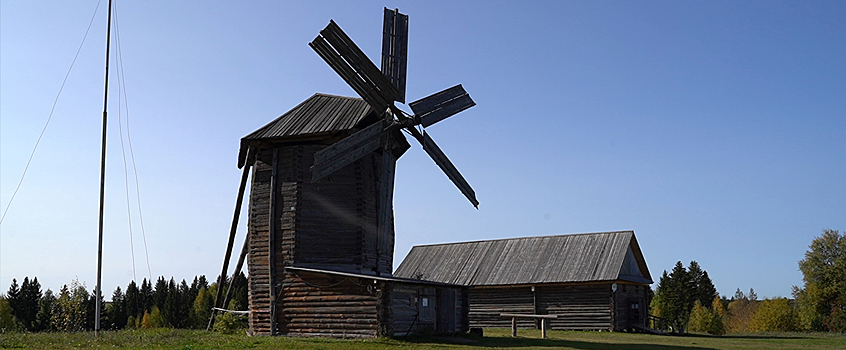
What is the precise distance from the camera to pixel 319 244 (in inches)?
1006

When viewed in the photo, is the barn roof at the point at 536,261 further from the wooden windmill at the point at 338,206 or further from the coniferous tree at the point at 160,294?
the coniferous tree at the point at 160,294

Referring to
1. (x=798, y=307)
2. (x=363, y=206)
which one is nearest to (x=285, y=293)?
(x=363, y=206)

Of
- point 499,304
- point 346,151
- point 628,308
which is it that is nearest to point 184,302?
point 499,304

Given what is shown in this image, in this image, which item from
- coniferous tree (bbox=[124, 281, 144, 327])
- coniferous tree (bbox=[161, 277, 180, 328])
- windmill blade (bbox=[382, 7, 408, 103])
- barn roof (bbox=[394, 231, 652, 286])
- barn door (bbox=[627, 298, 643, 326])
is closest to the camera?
windmill blade (bbox=[382, 7, 408, 103])

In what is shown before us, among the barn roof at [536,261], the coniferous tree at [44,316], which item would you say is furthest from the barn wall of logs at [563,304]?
the coniferous tree at [44,316]

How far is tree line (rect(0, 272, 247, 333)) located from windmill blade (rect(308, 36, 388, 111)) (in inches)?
1373

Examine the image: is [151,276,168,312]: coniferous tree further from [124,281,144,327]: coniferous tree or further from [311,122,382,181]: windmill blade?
[311,122,382,181]: windmill blade

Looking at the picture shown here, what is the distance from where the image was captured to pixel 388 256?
27391mm

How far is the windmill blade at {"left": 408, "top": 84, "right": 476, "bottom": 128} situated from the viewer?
26.9 meters

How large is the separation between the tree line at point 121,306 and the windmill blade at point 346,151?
113 ft

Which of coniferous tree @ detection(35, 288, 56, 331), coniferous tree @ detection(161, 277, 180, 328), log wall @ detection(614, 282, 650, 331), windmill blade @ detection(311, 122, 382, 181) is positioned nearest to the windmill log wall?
windmill blade @ detection(311, 122, 382, 181)

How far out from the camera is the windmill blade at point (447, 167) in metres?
27.4

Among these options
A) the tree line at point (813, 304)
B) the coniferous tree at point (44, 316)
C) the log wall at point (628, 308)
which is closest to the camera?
the log wall at point (628, 308)

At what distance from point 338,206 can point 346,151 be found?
2.20 meters
